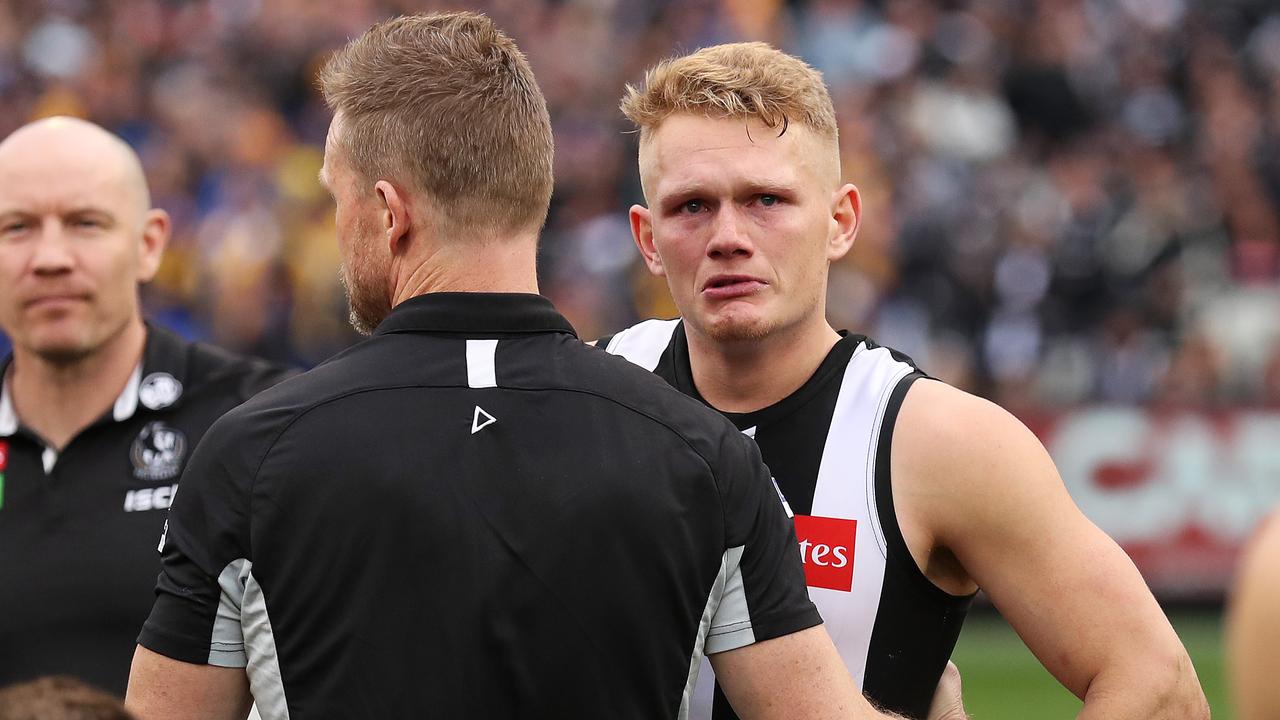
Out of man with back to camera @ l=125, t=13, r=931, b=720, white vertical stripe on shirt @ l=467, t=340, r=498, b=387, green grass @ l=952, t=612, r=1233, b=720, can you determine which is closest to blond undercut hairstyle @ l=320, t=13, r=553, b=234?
man with back to camera @ l=125, t=13, r=931, b=720

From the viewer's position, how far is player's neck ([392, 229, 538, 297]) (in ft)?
9.00

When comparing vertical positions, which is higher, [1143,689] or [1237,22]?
[1237,22]

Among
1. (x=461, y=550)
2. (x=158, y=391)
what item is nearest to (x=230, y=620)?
(x=461, y=550)

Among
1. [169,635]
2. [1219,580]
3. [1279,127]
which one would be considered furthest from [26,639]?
[1279,127]

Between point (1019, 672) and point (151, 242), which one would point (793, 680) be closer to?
point (151, 242)

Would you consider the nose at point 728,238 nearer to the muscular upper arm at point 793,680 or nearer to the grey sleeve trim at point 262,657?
the muscular upper arm at point 793,680

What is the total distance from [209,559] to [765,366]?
1.51m

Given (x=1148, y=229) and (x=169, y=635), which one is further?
(x=1148, y=229)

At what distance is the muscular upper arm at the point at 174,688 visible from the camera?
261cm

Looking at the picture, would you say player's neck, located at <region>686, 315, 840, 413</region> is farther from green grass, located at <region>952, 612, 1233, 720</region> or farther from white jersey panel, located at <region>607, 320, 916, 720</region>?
green grass, located at <region>952, 612, 1233, 720</region>

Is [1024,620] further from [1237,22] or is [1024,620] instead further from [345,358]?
[1237,22]

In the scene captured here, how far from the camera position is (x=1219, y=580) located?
11.1 meters

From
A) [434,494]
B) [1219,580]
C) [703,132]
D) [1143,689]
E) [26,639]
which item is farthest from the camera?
[1219,580]

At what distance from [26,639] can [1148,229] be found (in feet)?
33.3
